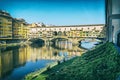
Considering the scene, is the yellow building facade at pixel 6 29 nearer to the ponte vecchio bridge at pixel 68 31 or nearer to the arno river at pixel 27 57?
the arno river at pixel 27 57

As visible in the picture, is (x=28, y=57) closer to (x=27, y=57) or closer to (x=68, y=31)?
(x=27, y=57)

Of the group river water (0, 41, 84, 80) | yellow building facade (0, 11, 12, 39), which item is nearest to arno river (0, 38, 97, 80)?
river water (0, 41, 84, 80)

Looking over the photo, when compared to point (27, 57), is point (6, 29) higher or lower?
higher

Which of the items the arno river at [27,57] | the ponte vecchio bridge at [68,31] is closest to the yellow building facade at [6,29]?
the arno river at [27,57]

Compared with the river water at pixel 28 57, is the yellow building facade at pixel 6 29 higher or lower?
higher

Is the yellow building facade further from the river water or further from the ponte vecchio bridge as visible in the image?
the ponte vecchio bridge

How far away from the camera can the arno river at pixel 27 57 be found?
6.42 metres

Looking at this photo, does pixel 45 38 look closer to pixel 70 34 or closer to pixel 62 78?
pixel 70 34

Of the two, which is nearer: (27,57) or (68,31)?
(68,31)

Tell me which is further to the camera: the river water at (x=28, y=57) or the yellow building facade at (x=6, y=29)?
the yellow building facade at (x=6, y=29)

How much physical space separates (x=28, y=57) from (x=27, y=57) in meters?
0.03

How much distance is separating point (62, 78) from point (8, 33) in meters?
3.92

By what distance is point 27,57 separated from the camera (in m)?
7.80

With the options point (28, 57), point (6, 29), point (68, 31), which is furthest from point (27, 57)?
point (68, 31)
